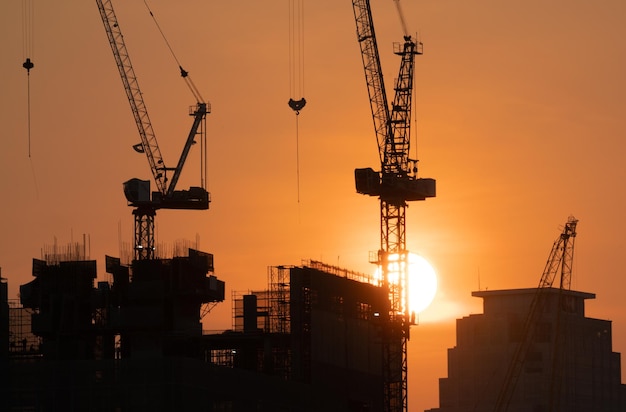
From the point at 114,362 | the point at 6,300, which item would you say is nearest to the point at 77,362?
the point at 114,362

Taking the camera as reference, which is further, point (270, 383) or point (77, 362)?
point (270, 383)

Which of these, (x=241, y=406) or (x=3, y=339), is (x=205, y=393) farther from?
(x=3, y=339)

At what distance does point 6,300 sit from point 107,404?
20338mm

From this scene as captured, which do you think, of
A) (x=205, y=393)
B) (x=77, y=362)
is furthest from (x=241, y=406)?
(x=77, y=362)

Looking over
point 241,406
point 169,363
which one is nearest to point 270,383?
point 241,406

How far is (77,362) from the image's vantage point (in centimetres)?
17600

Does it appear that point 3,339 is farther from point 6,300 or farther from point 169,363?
point 169,363

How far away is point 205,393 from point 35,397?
16.8 metres

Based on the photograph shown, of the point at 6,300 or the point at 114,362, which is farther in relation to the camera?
the point at 6,300

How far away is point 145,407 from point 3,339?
19984 mm

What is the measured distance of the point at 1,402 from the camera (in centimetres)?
17612

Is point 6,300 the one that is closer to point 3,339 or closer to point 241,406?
point 3,339

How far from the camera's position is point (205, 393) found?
7082 inches

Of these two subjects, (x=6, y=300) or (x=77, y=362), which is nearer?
(x=77, y=362)
